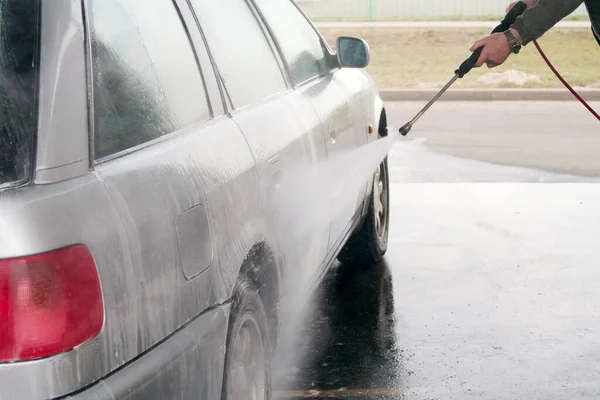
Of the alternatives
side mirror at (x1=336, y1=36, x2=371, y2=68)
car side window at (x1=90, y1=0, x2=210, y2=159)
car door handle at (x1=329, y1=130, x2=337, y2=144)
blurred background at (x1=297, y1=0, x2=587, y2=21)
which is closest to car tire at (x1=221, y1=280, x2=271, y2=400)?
car side window at (x1=90, y1=0, x2=210, y2=159)

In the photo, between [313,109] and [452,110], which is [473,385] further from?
[452,110]

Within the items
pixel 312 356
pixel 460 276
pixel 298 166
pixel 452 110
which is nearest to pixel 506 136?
pixel 452 110

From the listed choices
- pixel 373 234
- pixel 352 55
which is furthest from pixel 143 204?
pixel 373 234

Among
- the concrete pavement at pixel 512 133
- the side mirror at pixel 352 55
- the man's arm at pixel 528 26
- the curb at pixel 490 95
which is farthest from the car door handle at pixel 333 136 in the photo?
the curb at pixel 490 95

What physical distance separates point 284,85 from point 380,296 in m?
1.83

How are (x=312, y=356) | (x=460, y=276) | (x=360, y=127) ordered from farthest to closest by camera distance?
(x=460, y=276) < (x=360, y=127) < (x=312, y=356)

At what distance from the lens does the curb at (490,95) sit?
14.8 m

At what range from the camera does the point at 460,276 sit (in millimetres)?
6070

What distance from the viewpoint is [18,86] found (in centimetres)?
216

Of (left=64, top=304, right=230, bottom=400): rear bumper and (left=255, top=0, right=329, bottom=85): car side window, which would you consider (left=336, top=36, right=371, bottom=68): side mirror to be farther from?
(left=64, top=304, right=230, bottom=400): rear bumper

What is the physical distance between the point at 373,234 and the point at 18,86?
409 centimetres

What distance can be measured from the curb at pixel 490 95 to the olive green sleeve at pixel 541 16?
31.6 ft

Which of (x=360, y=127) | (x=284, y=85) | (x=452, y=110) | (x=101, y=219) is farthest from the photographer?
(x=452, y=110)

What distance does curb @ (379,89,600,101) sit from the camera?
48.4 feet
